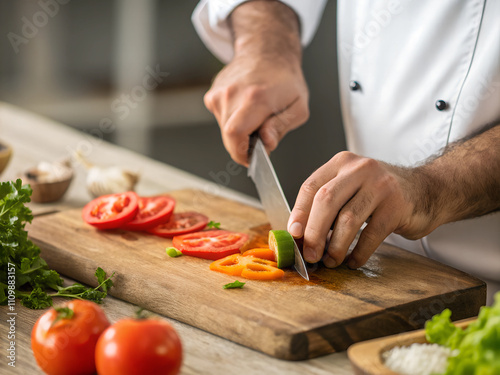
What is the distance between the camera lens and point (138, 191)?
2283 mm

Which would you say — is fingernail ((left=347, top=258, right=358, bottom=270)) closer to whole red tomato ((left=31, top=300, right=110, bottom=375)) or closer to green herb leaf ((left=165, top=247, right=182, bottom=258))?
green herb leaf ((left=165, top=247, right=182, bottom=258))

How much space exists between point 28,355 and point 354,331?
0.59 meters

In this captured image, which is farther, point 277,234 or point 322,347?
point 277,234

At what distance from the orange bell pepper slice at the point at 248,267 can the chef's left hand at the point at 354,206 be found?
0.08 m

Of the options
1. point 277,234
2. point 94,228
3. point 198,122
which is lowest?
point 198,122

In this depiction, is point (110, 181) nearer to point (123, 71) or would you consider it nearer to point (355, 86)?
point (355, 86)

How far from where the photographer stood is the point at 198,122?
187 inches

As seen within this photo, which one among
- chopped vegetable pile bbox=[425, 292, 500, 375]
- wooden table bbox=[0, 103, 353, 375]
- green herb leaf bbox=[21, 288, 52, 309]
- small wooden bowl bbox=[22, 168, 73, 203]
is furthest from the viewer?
small wooden bowl bbox=[22, 168, 73, 203]

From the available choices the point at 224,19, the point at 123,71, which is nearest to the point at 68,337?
the point at 224,19

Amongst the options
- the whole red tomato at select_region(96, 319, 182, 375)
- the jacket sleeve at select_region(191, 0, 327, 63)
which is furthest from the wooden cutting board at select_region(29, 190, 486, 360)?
the jacket sleeve at select_region(191, 0, 327, 63)

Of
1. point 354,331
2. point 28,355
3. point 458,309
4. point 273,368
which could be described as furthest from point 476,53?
point 28,355

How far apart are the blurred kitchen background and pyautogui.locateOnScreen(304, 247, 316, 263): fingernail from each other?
2979mm

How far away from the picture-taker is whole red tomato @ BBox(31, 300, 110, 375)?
104 centimetres

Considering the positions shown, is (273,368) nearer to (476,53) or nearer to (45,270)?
(45,270)
